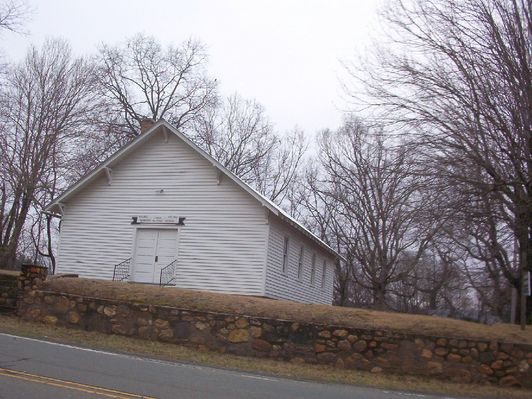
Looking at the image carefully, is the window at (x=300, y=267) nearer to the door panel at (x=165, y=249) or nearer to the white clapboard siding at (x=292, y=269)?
the white clapboard siding at (x=292, y=269)

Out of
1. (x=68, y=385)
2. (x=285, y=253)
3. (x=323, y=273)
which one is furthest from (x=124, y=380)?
(x=323, y=273)

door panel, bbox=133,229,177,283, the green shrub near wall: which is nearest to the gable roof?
door panel, bbox=133,229,177,283

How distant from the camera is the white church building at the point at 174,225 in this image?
21031 millimetres

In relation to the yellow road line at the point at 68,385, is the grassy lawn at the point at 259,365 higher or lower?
lower

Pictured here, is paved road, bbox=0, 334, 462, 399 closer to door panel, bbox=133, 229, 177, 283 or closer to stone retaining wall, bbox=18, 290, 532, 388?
stone retaining wall, bbox=18, 290, 532, 388

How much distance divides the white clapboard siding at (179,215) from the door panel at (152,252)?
0.39 meters

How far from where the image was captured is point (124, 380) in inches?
338

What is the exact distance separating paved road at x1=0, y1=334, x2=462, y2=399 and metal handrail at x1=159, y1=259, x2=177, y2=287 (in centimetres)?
980

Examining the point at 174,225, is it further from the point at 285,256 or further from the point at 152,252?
the point at 285,256

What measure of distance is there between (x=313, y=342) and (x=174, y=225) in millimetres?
10216

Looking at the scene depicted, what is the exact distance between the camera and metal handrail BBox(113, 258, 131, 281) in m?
22.4

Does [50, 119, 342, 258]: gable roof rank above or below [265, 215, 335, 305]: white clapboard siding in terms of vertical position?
above

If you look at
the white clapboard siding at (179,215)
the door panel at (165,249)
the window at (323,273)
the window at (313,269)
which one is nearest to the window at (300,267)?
the window at (313,269)

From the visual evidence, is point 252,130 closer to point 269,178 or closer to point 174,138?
point 269,178
